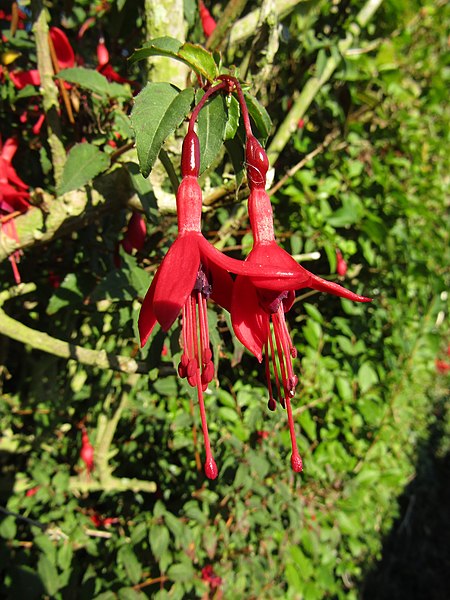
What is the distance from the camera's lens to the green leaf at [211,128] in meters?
0.44

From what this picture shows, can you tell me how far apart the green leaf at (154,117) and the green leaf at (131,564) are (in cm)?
96

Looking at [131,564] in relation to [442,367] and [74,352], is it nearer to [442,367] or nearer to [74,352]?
[74,352]

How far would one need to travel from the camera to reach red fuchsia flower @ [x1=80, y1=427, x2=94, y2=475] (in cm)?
144

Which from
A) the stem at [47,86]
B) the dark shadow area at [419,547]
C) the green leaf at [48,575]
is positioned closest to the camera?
the stem at [47,86]

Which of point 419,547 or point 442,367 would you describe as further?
point 442,367

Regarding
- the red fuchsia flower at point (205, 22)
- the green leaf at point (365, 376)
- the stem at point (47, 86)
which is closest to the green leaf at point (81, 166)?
the stem at point (47, 86)

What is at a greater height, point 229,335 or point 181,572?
point 229,335

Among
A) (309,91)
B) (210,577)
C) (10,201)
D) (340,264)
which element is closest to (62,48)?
(10,201)

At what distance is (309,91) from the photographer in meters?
1.33

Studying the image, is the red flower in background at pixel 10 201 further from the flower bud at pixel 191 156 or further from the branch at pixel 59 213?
the flower bud at pixel 191 156

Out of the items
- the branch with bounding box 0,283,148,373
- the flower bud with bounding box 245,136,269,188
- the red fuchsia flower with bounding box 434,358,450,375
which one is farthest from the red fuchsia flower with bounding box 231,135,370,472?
the red fuchsia flower with bounding box 434,358,450,375

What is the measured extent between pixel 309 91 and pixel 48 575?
1.42 metres

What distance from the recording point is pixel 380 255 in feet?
5.58

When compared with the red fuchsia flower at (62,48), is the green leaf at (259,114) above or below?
below
